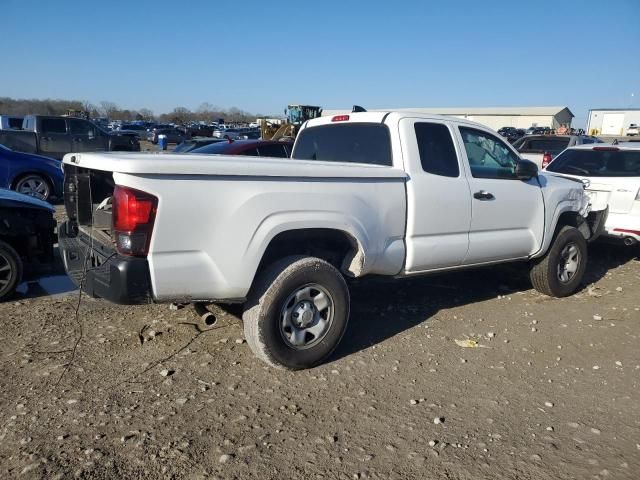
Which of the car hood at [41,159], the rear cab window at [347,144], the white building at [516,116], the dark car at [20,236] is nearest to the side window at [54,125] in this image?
the car hood at [41,159]

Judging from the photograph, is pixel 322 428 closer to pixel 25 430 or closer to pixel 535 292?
pixel 25 430

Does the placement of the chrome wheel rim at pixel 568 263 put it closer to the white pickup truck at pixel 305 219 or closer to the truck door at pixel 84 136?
the white pickup truck at pixel 305 219

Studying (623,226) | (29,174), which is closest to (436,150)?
(623,226)

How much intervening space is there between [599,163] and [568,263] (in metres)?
2.38

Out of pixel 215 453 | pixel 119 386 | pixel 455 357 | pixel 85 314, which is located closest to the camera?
pixel 215 453

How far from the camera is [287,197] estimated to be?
3.59 metres

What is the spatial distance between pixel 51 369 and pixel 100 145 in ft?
46.4

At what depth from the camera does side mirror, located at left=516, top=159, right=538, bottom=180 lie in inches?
201

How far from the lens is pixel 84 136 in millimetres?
15953

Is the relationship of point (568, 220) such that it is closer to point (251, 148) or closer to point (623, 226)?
point (623, 226)

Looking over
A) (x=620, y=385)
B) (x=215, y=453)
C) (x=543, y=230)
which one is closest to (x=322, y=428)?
(x=215, y=453)

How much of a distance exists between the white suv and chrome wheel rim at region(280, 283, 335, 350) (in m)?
4.63

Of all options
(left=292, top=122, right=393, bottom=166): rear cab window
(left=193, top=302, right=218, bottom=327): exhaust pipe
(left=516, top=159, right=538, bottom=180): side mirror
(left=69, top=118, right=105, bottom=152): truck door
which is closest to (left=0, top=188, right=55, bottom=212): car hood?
(left=193, top=302, right=218, bottom=327): exhaust pipe

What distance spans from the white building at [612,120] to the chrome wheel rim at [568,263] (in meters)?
56.6
